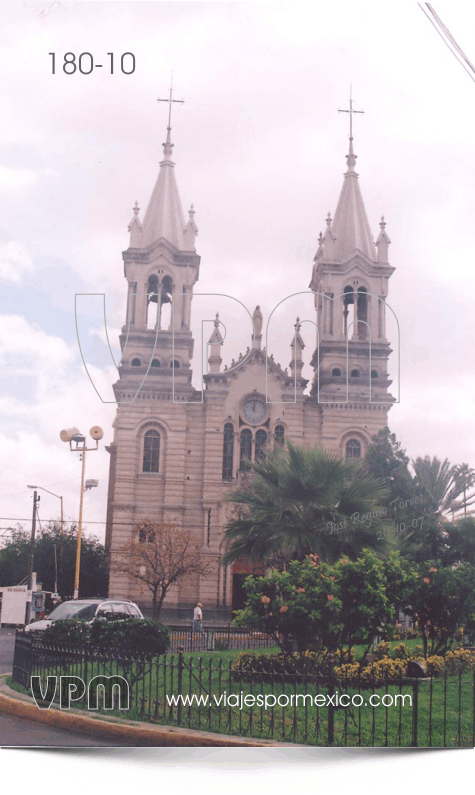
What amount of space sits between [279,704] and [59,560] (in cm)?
2304

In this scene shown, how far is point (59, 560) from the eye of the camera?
3095cm

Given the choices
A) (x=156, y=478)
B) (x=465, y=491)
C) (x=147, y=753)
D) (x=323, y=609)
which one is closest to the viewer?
(x=147, y=753)

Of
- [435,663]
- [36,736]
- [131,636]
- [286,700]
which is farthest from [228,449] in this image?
[36,736]

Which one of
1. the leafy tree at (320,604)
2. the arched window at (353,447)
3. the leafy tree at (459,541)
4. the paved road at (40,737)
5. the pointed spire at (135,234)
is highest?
the pointed spire at (135,234)

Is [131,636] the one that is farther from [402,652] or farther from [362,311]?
[362,311]

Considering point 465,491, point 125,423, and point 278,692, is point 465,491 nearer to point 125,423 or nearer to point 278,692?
point 278,692

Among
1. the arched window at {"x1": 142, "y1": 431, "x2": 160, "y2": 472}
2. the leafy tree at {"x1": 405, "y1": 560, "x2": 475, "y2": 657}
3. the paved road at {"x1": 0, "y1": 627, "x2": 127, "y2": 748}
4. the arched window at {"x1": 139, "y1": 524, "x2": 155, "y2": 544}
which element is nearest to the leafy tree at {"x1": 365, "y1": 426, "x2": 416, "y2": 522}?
the leafy tree at {"x1": 405, "y1": 560, "x2": 475, "y2": 657}

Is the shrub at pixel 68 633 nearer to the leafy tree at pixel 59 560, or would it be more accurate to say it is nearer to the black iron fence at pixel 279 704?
the black iron fence at pixel 279 704

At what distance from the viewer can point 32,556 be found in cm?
3053

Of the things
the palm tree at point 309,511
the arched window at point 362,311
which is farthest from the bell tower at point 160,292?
the arched window at point 362,311

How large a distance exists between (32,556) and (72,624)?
19013 mm

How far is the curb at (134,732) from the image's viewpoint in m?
8.68

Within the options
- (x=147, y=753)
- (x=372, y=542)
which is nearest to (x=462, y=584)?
(x=372, y=542)

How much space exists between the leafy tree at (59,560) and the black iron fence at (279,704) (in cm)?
1660
